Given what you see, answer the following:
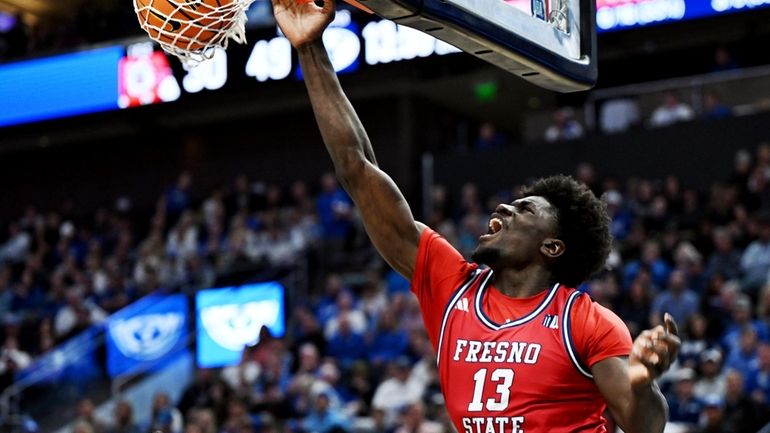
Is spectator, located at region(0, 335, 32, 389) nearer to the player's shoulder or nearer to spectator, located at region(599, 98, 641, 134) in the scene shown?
spectator, located at region(599, 98, 641, 134)

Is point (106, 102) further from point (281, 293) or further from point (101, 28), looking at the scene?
point (281, 293)

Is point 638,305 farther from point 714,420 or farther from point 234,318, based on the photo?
point 234,318

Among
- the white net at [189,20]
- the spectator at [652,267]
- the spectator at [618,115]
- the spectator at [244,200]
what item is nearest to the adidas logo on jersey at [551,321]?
the white net at [189,20]

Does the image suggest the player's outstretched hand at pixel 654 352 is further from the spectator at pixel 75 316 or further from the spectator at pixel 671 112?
the spectator at pixel 75 316

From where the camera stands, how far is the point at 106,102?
68.8 ft

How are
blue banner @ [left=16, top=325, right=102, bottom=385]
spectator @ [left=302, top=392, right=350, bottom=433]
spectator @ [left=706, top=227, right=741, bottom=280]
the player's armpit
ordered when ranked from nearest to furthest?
the player's armpit
spectator @ [left=302, top=392, right=350, bottom=433]
spectator @ [left=706, top=227, right=741, bottom=280]
blue banner @ [left=16, top=325, right=102, bottom=385]

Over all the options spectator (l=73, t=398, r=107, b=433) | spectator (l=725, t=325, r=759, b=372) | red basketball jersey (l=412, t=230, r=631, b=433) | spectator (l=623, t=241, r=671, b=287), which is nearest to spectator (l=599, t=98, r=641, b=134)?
spectator (l=623, t=241, r=671, b=287)

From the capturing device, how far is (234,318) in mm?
15953

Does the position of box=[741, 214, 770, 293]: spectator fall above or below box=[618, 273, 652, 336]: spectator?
above

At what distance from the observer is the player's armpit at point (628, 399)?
3879 mm

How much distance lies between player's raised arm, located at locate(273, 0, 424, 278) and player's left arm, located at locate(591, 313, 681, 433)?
925mm

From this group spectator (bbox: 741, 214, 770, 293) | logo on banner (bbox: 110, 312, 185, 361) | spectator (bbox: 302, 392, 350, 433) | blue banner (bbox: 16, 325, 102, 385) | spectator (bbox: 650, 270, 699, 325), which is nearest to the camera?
spectator (bbox: 302, 392, 350, 433)

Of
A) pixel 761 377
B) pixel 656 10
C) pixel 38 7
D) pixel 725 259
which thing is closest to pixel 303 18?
pixel 761 377

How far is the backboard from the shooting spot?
4.29 m
